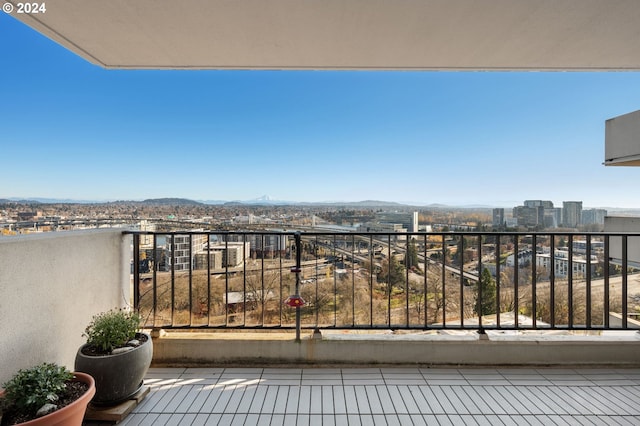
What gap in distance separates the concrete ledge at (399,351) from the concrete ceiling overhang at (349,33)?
239cm

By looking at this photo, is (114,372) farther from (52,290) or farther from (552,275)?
(552,275)

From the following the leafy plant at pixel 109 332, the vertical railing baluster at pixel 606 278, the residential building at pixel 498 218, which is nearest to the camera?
the leafy plant at pixel 109 332

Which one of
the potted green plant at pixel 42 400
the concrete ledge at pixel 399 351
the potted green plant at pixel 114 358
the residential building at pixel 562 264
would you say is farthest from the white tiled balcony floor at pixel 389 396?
the residential building at pixel 562 264

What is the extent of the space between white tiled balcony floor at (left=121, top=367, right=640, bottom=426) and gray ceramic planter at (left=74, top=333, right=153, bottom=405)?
0.55ft

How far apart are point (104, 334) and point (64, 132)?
15561mm

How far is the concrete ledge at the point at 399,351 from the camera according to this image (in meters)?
2.49

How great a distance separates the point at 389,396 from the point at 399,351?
48 centimetres

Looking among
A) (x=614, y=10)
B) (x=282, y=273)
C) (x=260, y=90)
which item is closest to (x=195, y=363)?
(x=282, y=273)

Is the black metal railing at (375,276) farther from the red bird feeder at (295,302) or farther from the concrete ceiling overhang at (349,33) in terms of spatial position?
the concrete ceiling overhang at (349,33)

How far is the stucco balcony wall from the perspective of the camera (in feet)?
5.37

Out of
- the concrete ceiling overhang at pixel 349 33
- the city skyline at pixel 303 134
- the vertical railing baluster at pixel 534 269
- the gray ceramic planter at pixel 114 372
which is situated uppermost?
the city skyline at pixel 303 134

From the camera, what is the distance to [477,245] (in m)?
2.69

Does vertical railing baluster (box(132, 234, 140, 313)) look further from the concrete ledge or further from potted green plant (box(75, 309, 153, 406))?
potted green plant (box(75, 309, 153, 406))

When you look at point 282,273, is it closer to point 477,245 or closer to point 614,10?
point 477,245
